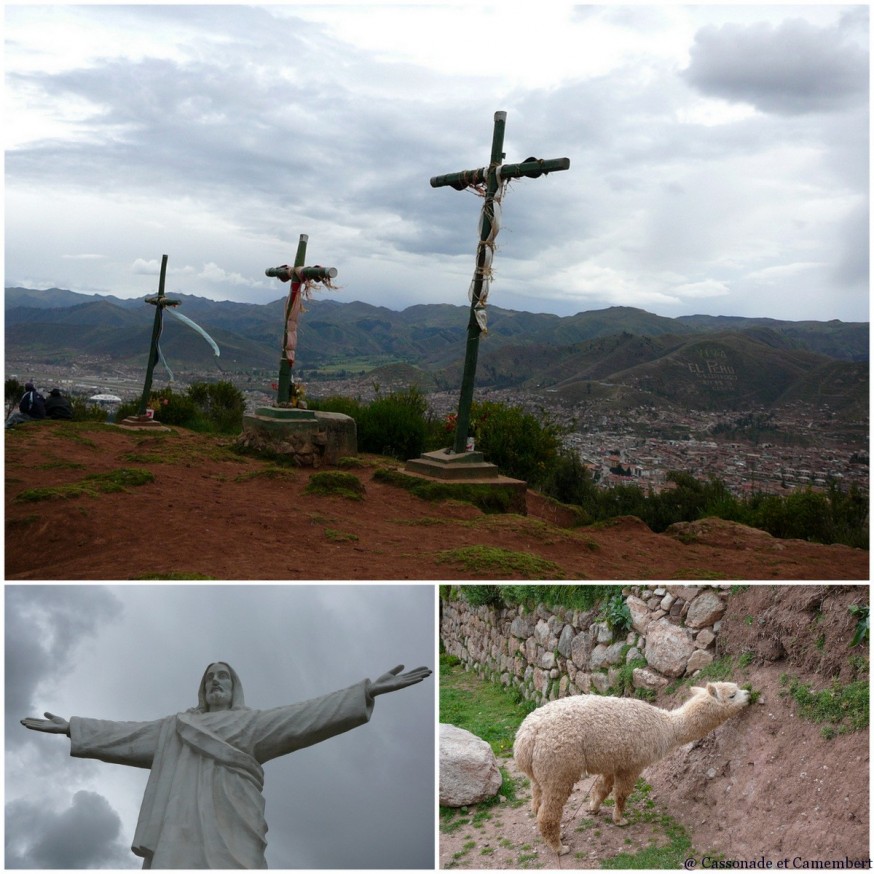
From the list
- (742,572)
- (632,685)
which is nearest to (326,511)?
(632,685)

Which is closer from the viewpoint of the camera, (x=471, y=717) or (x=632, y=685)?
(x=632, y=685)

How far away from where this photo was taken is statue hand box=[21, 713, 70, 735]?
4117mm

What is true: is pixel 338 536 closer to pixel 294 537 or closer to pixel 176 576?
→ pixel 294 537

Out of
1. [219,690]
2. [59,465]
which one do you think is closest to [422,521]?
[219,690]

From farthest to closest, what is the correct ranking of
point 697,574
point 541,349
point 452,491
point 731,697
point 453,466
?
point 541,349 < point 453,466 < point 452,491 < point 697,574 < point 731,697

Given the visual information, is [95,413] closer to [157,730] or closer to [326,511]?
[326,511]

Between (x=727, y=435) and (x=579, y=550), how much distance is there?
29.2ft

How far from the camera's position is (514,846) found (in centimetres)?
478

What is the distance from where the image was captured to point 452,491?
29.5ft

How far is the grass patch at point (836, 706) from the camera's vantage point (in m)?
3.87

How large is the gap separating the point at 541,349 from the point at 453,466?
1777 cm

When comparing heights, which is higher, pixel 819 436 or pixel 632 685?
pixel 819 436

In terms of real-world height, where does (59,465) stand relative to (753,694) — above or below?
above

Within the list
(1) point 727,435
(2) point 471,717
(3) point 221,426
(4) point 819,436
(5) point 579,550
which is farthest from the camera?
(3) point 221,426
